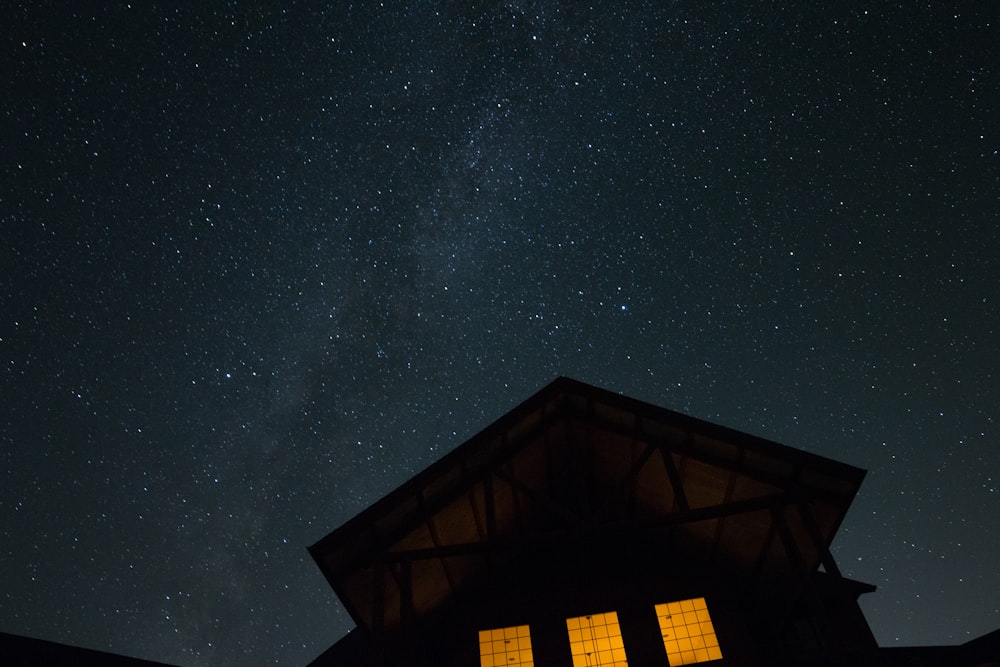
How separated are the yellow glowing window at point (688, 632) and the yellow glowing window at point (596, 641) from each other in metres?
0.94

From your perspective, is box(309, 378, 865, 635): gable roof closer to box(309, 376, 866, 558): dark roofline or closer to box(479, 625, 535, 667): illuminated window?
box(309, 376, 866, 558): dark roofline

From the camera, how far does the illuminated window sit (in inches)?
521

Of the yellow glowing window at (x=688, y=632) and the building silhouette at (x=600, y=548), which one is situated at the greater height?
the building silhouette at (x=600, y=548)

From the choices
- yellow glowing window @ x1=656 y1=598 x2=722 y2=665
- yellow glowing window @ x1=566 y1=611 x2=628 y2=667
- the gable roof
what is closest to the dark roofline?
the gable roof

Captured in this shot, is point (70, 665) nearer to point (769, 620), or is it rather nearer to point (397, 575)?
point (397, 575)

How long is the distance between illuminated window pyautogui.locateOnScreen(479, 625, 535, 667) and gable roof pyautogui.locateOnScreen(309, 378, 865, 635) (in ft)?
3.95

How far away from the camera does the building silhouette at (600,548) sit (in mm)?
11578

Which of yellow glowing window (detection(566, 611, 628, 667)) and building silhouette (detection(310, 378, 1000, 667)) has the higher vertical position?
building silhouette (detection(310, 378, 1000, 667))

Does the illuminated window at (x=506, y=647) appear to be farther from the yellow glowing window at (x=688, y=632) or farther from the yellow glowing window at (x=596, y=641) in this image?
the yellow glowing window at (x=688, y=632)

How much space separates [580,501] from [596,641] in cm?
325

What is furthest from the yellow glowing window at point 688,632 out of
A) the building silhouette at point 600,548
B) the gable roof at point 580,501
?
the gable roof at point 580,501

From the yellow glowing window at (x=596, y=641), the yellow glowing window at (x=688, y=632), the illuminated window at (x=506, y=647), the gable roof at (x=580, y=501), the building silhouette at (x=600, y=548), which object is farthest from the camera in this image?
the illuminated window at (x=506, y=647)

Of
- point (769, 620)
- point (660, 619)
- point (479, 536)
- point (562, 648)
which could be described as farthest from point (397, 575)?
point (769, 620)

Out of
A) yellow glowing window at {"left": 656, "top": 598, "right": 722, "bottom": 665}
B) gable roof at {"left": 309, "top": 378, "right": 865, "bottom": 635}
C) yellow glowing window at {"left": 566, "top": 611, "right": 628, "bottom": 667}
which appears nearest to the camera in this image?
gable roof at {"left": 309, "top": 378, "right": 865, "bottom": 635}
